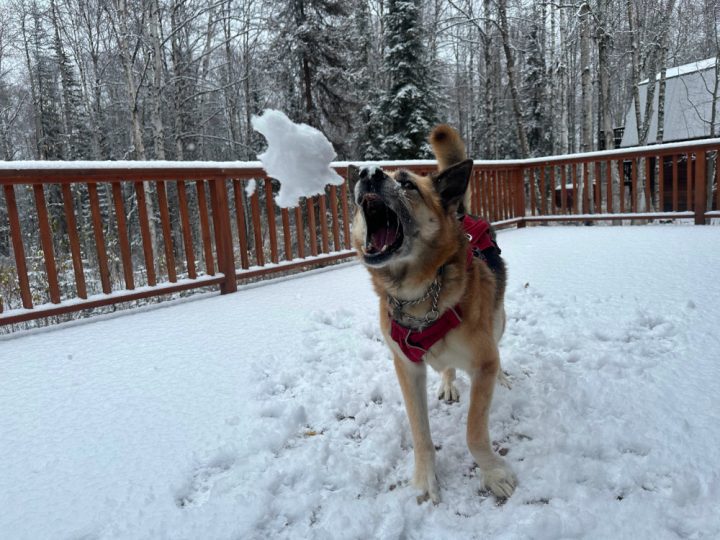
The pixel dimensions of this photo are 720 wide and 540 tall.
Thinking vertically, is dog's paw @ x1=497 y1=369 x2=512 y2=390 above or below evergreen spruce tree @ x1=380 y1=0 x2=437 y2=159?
below

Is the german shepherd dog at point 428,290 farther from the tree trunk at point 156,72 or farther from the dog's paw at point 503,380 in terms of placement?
the tree trunk at point 156,72

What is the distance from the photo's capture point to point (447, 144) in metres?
2.49

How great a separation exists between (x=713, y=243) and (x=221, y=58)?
63.5 ft

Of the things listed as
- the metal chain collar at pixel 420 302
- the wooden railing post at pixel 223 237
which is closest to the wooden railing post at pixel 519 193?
the wooden railing post at pixel 223 237

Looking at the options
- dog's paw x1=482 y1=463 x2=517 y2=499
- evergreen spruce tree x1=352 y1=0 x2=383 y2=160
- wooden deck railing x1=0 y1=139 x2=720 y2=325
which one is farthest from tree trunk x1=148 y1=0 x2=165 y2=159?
dog's paw x1=482 y1=463 x2=517 y2=499

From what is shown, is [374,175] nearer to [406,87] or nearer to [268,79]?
[268,79]

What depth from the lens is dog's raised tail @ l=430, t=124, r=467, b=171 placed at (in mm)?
2471

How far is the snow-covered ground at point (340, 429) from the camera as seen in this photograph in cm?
141

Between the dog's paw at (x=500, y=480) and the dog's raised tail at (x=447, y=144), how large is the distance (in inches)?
62.0

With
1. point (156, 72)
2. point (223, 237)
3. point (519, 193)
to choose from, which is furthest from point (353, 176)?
point (156, 72)

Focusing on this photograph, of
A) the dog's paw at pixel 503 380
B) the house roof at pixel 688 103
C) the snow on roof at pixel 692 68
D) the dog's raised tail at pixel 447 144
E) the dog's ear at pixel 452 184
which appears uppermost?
the snow on roof at pixel 692 68

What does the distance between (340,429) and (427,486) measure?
519mm

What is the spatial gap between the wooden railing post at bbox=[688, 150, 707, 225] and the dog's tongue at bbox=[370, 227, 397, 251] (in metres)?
6.93

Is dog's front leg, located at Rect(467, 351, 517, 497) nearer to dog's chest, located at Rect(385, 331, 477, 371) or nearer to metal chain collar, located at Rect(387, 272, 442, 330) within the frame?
dog's chest, located at Rect(385, 331, 477, 371)
